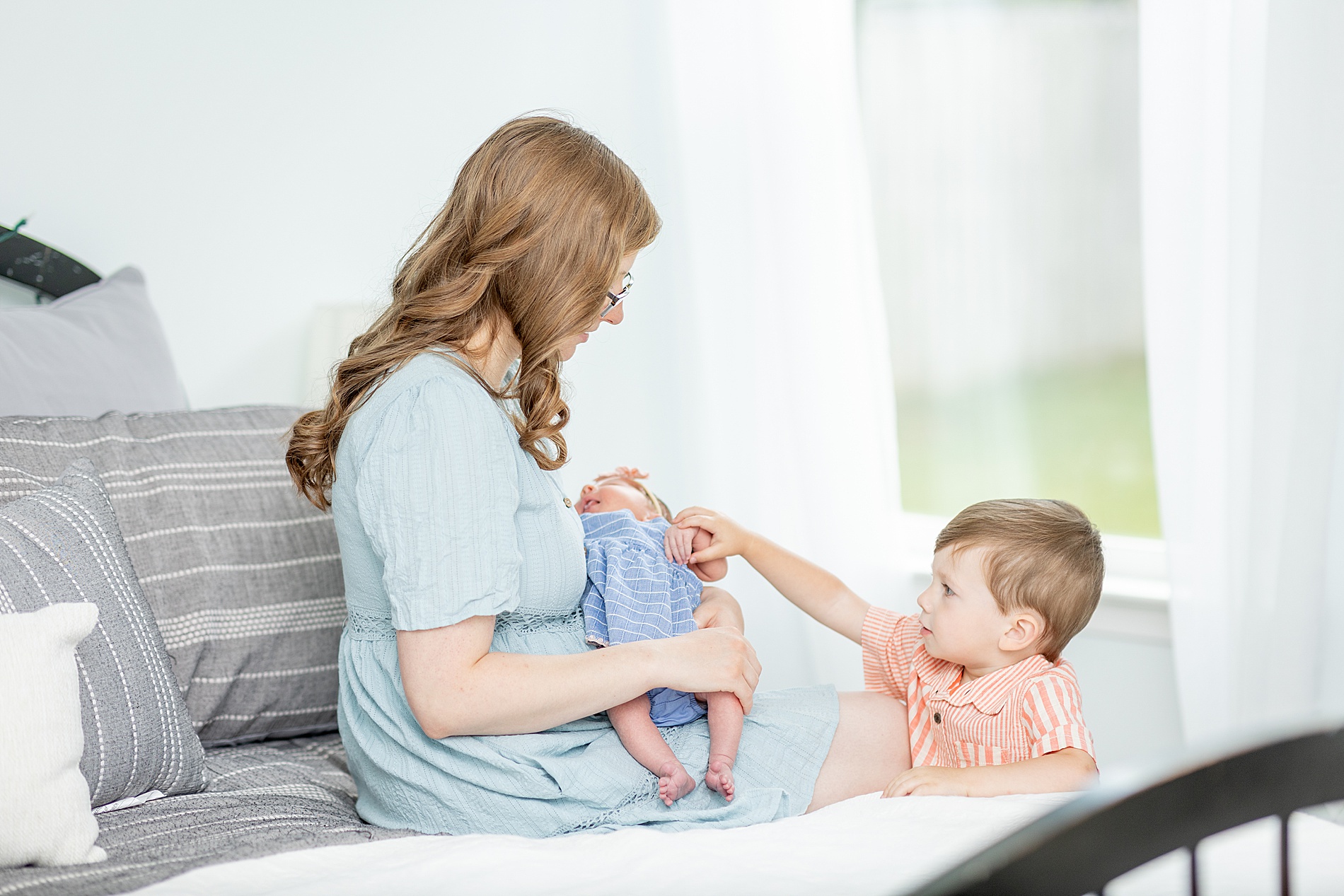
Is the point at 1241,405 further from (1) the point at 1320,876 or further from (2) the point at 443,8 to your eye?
(2) the point at 443,8

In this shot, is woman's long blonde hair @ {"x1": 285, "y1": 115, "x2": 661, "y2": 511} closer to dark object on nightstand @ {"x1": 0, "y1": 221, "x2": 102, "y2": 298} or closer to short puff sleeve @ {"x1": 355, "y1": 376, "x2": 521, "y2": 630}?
short puff sleeve @ {"x1": 355, "y1": 376, "x2": 521, "y2": 630}

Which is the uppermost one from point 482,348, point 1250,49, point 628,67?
point 628,67

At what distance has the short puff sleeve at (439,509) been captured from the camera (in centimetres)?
99

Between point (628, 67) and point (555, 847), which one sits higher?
point (628, 67)

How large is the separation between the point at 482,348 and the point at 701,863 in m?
0.58

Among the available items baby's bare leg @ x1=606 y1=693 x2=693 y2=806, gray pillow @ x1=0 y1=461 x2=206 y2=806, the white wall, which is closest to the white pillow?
gray pillow @ x1=0 y1=461 x2=206 y2=806

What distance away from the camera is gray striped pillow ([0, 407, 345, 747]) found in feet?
4.46

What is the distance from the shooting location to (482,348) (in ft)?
3.84

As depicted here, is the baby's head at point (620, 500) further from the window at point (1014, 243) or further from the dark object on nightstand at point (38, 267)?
the dark object on nightstand at point (38, 267)

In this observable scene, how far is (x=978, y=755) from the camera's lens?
3.89 ft

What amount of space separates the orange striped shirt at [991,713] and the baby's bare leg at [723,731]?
0.23m

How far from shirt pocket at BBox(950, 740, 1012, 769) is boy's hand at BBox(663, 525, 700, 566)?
1.29ft

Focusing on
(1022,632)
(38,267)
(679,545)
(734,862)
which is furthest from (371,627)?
(38,267)

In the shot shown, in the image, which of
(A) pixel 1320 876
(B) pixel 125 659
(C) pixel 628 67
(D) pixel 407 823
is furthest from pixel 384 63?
(A) pixel 1320 876
